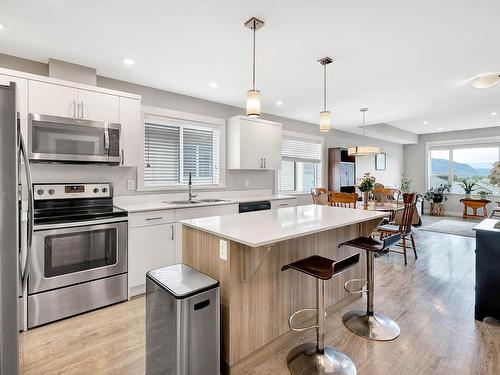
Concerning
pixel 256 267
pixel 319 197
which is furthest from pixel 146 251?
pixel 319 197

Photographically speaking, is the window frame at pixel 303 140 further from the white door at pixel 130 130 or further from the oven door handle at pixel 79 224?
the oven door handle at pixel 79 224

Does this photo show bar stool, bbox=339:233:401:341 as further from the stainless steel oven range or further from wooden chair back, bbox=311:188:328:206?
wooden chair back, bbox=311:188:328:206

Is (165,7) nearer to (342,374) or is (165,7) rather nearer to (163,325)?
(163,325)

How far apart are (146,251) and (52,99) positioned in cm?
175

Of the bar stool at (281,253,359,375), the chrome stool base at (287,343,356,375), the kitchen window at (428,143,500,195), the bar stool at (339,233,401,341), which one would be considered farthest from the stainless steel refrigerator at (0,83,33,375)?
the kitchen window at (428,143,500,195)

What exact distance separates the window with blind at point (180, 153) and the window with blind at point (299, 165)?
1646mm

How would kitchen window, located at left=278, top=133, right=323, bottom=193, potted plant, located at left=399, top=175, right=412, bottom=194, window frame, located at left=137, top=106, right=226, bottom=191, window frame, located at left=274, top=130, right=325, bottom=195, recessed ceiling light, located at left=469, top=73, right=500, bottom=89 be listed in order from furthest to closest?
1. potted plant, located at left=399, top=175, right=412, bottom=194
2. kitchen window, located at left=278, top=133, right=323, bottom=193
3. window frame, located at left=274, top=130, right=325, bottom=195
4. window frame, located at left=137, top=106, right=226, bottom=191
5. recessed ceiling light, located at left=469, top=73, right=500, bottom=89

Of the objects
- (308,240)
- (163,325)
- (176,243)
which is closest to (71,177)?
(176,243)

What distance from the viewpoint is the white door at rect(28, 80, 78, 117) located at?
255 centimetres

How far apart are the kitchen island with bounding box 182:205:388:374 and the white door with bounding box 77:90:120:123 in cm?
170

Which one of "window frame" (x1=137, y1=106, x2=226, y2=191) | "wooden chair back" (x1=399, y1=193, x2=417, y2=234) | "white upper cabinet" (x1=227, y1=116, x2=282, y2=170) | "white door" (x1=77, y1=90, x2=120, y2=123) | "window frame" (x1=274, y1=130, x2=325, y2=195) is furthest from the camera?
"window frame" (x1=274, y1=130, x2=325, y2=195)

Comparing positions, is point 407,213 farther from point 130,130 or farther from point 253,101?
point 130,130

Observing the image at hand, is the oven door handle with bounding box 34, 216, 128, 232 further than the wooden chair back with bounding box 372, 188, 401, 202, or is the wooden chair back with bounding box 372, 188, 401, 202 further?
the wooden chair back with bounding box 372, 188, 401, 202

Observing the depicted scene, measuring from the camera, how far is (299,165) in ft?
19.4
